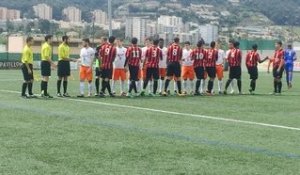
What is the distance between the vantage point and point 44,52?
794 inches

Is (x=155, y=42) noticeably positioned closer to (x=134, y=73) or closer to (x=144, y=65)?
(x=144, y=65)

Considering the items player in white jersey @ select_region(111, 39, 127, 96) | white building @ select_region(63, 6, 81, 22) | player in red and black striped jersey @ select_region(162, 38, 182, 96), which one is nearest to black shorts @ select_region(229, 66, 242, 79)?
player in red and black striped jersey @ select_region(162, 38, 182, 96)

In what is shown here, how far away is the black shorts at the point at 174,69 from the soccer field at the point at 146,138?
393 cm

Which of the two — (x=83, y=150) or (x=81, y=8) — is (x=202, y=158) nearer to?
(x=83, y=150)

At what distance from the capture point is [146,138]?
446 inches

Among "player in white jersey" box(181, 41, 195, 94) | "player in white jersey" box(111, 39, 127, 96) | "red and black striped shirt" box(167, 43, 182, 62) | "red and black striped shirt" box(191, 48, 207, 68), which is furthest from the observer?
"player in white jersey" box(181, 41, 195, 94)

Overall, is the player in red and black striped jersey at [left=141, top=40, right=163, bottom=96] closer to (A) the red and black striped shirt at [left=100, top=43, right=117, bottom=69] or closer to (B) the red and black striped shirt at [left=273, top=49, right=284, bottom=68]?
(A) the red and black striped shirt at [left=100, top=43, right=117, bottom=69]

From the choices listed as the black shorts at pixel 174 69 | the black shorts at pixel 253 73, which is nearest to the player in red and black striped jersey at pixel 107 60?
the black shorts at pixel 174 69

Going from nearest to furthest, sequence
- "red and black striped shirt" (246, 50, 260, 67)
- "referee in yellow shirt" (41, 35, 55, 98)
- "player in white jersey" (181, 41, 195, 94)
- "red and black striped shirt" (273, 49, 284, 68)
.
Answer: "referee in yellow shirt" (41, 35, 55, 98), "player in white jersey" (181, 41, 195, 94), "red and black striped shirt" (246, 50, 260, 67), "red and black striped shirt" (273, 49, 284, 68)

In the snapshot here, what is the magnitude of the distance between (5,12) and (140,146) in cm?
14961

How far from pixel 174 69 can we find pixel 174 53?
557 millimetres

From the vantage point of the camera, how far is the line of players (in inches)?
806

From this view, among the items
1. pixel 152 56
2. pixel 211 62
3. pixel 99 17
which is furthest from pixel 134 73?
pixel 99 17

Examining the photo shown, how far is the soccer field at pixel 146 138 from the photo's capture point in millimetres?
8695
